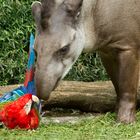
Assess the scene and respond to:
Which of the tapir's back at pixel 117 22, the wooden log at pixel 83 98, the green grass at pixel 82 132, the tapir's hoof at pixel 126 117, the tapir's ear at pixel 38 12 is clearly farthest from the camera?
the wooden log at pixel 83 98

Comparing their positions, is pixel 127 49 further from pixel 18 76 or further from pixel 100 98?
pixel 18 76

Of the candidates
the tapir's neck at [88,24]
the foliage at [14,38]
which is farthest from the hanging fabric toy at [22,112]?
the foliage at [14,38]

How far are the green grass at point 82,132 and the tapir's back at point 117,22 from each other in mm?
714

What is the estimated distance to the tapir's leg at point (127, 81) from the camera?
5.07 metres

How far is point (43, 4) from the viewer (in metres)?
4.87

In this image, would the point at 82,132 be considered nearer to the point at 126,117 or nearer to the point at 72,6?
the point at 126,117

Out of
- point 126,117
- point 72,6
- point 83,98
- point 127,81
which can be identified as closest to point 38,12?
point 72,6

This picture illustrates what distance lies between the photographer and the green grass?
452 cm

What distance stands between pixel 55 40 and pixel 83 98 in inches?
52.1

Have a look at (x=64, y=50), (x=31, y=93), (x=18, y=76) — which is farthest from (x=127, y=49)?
(x=18, y=76)

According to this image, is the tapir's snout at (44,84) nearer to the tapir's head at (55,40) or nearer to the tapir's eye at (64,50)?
the tapir's head at (55,40)

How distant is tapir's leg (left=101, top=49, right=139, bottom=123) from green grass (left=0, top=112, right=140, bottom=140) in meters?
0.11

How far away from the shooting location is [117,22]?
501 cm

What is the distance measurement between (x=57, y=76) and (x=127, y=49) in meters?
0.69
